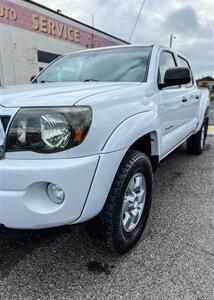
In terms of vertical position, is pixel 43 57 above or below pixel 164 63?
above

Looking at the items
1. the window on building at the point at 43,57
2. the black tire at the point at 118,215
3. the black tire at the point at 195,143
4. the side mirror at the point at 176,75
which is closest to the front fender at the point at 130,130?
the black tire at the point at 118,215

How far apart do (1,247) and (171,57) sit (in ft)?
9.92

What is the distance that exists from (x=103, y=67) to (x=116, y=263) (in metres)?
1.98

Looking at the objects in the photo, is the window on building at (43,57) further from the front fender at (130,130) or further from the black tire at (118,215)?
the black tire at (118,215)

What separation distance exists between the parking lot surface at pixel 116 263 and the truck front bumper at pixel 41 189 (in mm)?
501

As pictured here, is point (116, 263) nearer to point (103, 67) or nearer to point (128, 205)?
point (128, 205)

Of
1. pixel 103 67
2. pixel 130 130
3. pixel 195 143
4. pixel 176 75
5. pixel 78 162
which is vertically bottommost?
pixel 195 143

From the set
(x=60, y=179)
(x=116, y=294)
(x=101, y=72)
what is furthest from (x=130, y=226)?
(x=101, y=72)

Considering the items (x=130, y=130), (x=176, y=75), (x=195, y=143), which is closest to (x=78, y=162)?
(x=130, y=130)

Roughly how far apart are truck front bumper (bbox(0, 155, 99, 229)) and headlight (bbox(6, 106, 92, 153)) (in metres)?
0.09

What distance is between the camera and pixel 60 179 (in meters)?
1.67

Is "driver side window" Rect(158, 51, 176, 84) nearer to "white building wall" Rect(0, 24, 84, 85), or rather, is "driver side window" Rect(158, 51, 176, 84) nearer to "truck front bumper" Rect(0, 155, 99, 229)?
"truck front bumper" Rect(0, 155, 99, 229)

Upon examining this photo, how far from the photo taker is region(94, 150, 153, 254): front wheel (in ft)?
6.51

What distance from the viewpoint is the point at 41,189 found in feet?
5.71
